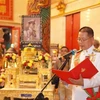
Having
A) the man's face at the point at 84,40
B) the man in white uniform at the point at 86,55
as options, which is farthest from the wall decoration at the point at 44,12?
the man's face at the point at 84,40

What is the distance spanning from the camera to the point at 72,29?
967 cm

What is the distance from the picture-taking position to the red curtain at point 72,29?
30.5ft

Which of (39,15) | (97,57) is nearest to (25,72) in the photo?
(39,15)

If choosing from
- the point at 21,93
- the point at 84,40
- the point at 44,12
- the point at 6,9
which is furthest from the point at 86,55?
the point at 6,9

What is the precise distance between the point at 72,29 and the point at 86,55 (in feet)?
23.8

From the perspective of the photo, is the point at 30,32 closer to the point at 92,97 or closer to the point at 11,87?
the point at 11,87

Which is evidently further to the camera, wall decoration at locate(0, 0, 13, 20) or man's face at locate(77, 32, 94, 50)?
wall decoration at locate(0, 0, 13, 20)

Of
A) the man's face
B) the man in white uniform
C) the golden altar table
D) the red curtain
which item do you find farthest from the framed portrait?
the red curtain

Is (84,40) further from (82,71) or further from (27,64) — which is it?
(27,64)

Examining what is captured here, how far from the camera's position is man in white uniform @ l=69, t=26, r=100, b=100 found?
2.18 m

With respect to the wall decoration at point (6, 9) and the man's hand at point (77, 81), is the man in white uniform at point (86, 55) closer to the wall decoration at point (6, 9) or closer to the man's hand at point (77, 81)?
the man's hand at point (77, 81)

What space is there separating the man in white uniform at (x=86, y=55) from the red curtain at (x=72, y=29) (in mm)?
6771

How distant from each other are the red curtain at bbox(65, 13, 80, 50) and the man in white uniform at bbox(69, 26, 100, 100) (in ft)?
22.2

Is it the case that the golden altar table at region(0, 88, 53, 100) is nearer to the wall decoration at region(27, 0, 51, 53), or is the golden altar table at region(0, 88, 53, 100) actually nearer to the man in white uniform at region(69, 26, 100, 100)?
the wall decoration at region(27, 0, 51, 53)
